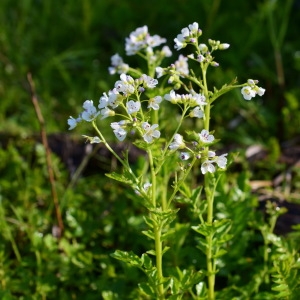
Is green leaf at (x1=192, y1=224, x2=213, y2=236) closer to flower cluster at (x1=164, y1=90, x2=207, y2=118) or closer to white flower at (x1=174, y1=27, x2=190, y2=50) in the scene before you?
flower cluster at (x1=164, y1=90, x2=207, y2=118)

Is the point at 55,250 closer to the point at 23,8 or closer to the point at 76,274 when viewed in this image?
the point at 76,274

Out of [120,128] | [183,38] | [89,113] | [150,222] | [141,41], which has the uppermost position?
[141,41]

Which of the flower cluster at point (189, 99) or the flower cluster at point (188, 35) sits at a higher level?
the flower cluster at point (188, 35)

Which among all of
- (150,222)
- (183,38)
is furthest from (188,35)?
(150,222)

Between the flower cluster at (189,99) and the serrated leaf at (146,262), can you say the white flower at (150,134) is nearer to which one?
the flower cluster at (189,99)

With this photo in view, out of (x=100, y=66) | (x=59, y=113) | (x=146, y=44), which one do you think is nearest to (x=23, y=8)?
(x=100, y=66)

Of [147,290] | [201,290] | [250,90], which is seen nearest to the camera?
[250,90]

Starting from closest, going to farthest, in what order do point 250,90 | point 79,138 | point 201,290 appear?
point 250,90 < point 201,290 < point 79,138

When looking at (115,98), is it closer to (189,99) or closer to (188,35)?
(189,99)

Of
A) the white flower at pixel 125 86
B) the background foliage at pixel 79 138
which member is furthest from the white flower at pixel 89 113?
the background foliage at pixel 79 138

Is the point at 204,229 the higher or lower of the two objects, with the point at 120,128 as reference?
lower
